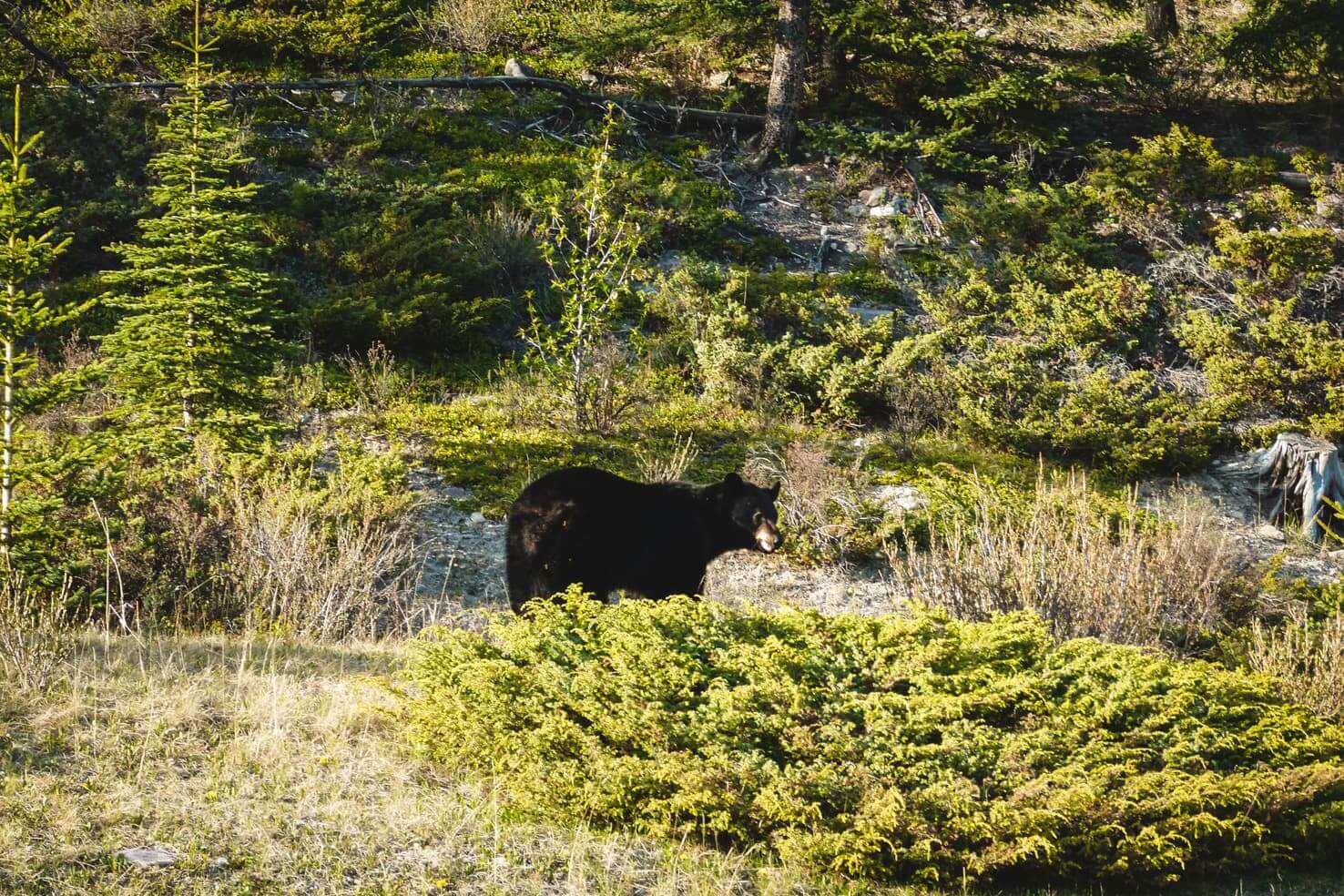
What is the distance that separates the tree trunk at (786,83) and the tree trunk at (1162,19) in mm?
7026

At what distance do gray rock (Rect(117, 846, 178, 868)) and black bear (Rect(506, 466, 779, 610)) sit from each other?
316 centimetres

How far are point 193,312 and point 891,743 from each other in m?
6.28

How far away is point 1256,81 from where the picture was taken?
18.7 meters

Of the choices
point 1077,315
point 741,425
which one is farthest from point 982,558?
point 1077,315

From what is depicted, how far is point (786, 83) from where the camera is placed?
16.7 m

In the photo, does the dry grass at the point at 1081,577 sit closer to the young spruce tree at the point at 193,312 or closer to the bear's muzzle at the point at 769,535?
the bear's muzzle at the point at 769,535

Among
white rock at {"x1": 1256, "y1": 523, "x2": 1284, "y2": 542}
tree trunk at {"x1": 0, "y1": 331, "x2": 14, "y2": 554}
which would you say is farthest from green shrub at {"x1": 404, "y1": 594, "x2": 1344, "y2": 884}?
white rock at {"x1": 1256, "y1": 523, "x2": 1284, "y2": 542}

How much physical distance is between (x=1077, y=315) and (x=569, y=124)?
8.57 metres

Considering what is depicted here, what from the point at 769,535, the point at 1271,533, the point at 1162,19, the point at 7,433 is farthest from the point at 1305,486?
the point at 1162,19

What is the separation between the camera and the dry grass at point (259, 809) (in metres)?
4.15

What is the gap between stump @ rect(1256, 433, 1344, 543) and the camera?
10648mm

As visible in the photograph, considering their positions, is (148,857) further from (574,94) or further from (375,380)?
(574,94)

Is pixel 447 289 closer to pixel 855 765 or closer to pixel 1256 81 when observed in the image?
pixel 855 765

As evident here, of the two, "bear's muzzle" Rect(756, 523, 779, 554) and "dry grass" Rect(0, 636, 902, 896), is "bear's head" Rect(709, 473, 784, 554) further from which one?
"dry grass" Rect(0, 636, 902, 896)
